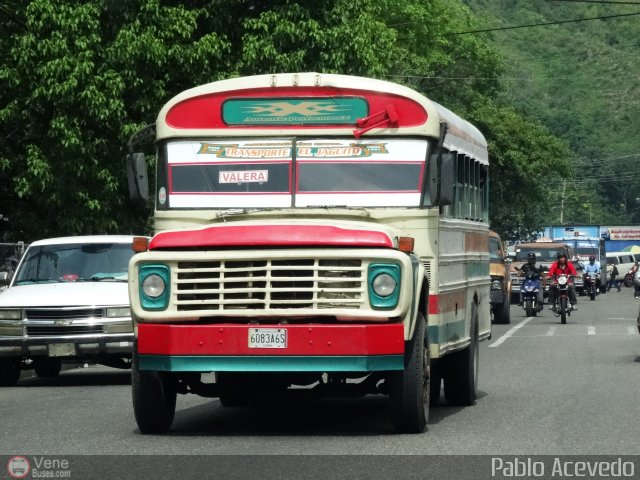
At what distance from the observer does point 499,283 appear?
36000 mm

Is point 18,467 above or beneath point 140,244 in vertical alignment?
beneath

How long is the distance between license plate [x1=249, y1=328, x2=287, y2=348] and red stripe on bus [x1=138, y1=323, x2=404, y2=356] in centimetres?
2

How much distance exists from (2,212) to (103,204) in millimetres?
4881

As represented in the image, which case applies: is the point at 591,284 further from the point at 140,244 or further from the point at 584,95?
the point at 584,95

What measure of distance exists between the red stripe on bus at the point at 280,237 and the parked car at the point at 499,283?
→ 80.0 ft

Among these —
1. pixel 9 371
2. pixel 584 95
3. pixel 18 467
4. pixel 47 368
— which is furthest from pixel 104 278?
pixel 584 95

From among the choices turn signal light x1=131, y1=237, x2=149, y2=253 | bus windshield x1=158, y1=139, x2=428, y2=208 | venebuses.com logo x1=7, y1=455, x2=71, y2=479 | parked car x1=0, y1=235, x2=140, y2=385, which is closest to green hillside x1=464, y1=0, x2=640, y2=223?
parked car x1=0, y1=235, x2=140, y2=385

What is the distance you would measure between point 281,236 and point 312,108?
1873 millimetres

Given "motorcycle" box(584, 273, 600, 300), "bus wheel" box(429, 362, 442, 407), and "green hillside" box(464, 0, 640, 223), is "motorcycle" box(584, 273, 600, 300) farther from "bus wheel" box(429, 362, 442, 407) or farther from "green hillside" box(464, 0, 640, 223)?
"green hillside" box(464, 0, 640, 223)

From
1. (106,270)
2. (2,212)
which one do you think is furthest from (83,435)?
(2,212)

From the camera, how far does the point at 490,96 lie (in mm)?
72250

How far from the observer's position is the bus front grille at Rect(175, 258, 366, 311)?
11.4m

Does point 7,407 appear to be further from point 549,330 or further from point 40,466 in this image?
point 549,330

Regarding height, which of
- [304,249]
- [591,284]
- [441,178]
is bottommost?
[591,284]
